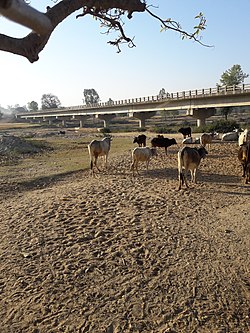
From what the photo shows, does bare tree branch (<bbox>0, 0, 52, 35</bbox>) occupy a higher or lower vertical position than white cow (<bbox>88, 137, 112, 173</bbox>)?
higher

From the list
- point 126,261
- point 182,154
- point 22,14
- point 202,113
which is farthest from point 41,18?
point 202,113

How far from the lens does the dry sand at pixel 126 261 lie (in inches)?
200

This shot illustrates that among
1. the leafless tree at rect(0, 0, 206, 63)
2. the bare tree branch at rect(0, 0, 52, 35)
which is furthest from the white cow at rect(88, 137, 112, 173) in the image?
the bare tree branch at rect(0, 0, 52, 35)

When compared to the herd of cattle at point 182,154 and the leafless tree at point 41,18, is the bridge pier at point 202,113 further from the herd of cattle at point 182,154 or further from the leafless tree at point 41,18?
the leafless tree at point 41,18

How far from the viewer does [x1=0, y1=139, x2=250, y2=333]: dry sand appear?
5.08 metres

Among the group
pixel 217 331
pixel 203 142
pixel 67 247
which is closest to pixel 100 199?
pixel 67 247

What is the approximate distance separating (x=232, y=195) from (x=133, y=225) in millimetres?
4702

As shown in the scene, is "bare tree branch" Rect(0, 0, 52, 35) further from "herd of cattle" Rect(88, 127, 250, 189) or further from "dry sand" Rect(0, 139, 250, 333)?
"herd of cattle" Rect(88, 127, 250, 189)

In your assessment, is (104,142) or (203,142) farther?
(203,142)

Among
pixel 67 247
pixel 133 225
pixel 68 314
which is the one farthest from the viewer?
pixel 133 225

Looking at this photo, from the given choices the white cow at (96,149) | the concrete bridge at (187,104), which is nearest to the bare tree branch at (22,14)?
the white cow at (96,149)

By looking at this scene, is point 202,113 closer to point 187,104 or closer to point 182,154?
point 187,104

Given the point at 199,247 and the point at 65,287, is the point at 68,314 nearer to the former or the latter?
the point at 65,287

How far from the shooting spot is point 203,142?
2264 cm
